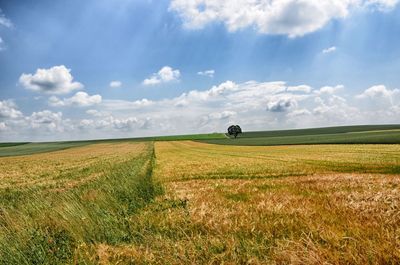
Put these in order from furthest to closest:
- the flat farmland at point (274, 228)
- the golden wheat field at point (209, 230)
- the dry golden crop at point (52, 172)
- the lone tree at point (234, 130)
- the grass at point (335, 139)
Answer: the lone tree at point (234, 130), the grass at point (335, 139), the dry golden crop at point (52, 172), the golden wheat field at point (209, 230), the flat farmland at point (274, 228)

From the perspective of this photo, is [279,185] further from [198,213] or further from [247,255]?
[247,255]

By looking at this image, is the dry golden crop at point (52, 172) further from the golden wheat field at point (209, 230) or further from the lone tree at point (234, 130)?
the lone tree at point (234, 130)

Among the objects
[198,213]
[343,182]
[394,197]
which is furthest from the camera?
[343,182]

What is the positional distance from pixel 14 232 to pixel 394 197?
9.60 m

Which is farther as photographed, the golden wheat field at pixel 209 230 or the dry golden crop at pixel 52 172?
the dry golden crop at pixel 52 172

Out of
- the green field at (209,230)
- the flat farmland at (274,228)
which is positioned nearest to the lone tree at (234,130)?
the flat farmland at (274,228)

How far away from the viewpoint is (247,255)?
4895 mm

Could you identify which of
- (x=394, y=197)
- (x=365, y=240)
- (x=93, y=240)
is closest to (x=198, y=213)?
(x=93, y=240)

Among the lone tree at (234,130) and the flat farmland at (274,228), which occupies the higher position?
the lone tree at (234,130)

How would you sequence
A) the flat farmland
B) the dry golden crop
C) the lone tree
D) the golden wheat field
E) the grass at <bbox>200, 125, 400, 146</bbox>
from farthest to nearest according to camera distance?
the lone tree < the grass at <bbox>200, 125, 400, 146</bbox> < the dry golden crop < the golden wheat field < the flat farmland

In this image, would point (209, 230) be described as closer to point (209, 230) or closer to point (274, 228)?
point (209, 230)

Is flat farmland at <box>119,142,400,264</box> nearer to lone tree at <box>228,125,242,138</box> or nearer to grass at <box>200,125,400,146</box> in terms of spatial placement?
grass at <box>200,125,400,146</box>

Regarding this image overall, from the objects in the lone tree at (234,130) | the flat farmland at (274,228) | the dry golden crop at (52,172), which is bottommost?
the dry golden crop at (52,172)

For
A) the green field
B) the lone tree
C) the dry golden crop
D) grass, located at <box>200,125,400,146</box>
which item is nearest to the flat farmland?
the green field
